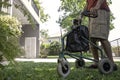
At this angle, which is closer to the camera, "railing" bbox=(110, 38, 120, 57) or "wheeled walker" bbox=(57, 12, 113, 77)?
"wheeled walker" bbox=(57, 12, 113, 77)

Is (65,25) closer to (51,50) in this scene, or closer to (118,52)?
(51,50)

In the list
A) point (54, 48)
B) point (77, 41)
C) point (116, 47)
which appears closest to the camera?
point (77, 41)

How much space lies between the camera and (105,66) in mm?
3025

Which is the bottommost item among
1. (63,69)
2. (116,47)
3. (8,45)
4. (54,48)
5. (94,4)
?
(63,69)

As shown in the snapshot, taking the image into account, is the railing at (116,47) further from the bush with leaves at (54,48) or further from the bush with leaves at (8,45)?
the bush with leaves at (8,45)

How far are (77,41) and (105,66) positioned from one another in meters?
0.45

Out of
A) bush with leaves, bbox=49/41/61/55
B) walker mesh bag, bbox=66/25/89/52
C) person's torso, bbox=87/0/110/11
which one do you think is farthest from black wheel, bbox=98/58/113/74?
bush with leaves, bbox=49/41/61/55

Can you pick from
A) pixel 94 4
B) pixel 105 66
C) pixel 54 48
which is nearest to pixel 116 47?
pixel 94 4

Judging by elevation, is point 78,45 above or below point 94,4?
below

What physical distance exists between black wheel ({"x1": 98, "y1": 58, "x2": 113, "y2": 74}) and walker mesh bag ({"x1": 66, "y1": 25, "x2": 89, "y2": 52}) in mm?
251

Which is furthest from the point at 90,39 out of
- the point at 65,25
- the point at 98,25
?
the point at 65,25

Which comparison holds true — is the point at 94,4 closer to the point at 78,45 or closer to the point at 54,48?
the point at 78,45

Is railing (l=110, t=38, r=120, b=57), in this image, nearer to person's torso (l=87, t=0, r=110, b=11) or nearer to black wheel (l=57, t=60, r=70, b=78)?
person's torso (l=87, t=0, r=110, b=11)

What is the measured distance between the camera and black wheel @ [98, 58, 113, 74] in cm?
296
